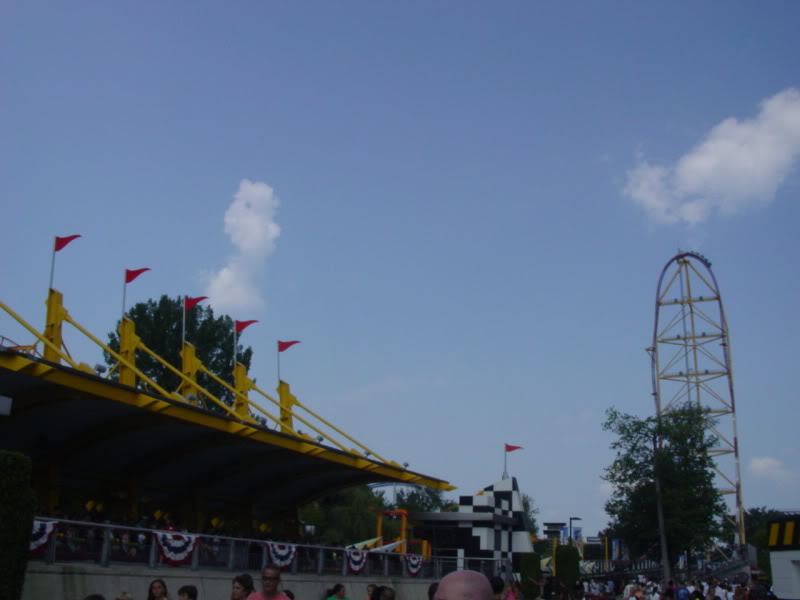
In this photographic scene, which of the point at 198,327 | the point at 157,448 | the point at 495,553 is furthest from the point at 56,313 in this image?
the point at 198,327

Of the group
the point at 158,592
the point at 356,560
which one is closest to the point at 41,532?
the point at 158,592

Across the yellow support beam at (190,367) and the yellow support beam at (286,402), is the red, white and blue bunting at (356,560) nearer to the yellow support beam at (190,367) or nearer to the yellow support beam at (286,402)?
the yellow support beam at (190,367)

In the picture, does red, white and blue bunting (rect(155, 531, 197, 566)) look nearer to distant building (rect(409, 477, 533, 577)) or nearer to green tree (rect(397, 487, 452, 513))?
distant building (rect(409, 477, 533, 577))

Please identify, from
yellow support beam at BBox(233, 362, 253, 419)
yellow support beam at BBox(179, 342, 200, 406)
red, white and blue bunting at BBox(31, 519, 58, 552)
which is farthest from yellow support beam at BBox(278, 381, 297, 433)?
red, white and blue bunting at BBox(31, 519, 58, 552)

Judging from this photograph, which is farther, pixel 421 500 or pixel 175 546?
pixel 421 500

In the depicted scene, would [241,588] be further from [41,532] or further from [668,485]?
[668,485]

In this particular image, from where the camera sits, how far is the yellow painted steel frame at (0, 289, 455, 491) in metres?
21.2

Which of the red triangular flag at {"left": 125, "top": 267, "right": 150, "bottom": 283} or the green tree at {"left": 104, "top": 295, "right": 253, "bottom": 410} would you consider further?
the green tree at {"left": 104, "top": 295, "right": 253, "bottom": 410}

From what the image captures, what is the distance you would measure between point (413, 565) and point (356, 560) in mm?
3937

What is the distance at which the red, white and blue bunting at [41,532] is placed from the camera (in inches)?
612

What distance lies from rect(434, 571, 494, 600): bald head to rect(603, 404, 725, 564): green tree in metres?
52.5

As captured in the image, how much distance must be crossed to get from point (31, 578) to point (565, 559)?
2643cm

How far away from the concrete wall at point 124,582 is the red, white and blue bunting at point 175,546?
0.79 feet

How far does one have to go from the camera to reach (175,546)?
1914cm
